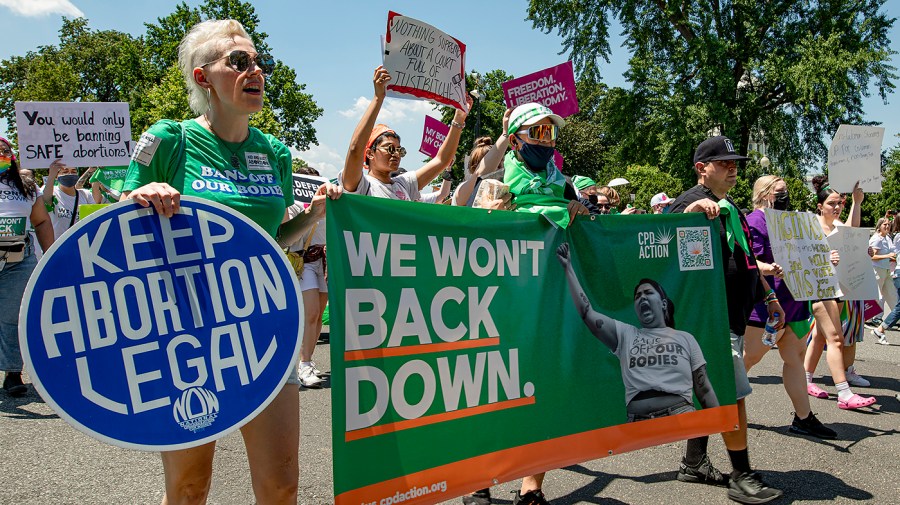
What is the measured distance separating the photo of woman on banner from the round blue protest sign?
1744mm

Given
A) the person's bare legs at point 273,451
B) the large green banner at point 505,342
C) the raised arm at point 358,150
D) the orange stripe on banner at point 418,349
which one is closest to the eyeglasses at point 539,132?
the large green banner at point 505,342

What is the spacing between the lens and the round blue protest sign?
6.40ft

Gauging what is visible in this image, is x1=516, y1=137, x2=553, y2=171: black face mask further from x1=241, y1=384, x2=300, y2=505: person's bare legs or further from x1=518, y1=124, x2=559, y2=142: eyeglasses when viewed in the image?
x1=241, y1=384, x2=300, y2=505: person's bare legs

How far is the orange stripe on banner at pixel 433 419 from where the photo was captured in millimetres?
2692

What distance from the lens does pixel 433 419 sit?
292 centimetres

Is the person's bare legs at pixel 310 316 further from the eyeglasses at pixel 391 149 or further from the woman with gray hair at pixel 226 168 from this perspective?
the woman with gray hair at pixel 226 168

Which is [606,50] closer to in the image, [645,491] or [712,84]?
[712,84]

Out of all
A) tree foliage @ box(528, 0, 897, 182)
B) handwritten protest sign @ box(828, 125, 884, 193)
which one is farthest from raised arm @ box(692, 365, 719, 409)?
tree foliage @ box(528, 0, 897, 182)

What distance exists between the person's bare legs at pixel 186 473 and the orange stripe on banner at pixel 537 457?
49cm

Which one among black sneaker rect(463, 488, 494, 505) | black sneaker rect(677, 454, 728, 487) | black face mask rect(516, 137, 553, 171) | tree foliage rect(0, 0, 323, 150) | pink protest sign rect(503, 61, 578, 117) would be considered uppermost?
tree foliage rect(0, 0, 323, 150)

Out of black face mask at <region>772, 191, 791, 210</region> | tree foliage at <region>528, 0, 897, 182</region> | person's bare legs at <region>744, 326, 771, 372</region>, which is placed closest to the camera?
person's bare legs at <region>744, 326, 771, 372</region>

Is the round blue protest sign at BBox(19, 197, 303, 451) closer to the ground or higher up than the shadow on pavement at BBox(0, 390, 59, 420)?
higher up

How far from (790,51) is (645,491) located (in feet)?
84.2

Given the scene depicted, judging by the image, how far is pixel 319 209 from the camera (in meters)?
2.76
